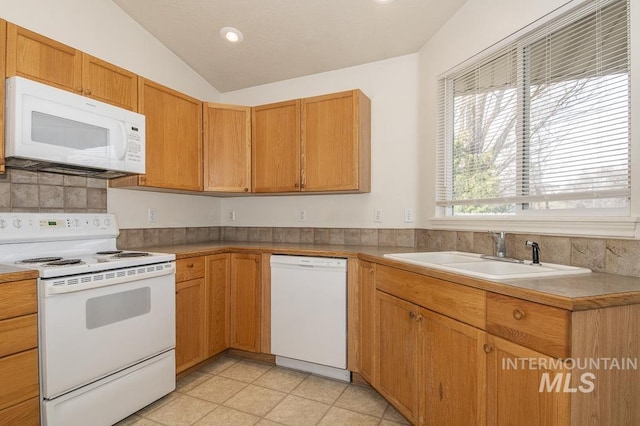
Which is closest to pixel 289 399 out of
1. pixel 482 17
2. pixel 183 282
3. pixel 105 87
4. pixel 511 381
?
pixel 183 282

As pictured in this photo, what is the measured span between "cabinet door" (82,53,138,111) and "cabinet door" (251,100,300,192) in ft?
3.36

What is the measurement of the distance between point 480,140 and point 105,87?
8.16 feet

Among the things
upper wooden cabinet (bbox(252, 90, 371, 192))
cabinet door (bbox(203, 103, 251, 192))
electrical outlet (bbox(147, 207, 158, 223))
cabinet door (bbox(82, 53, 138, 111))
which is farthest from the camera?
cabinet door (bbox(203, 103, 251, 192))

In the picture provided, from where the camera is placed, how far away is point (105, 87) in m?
2.22

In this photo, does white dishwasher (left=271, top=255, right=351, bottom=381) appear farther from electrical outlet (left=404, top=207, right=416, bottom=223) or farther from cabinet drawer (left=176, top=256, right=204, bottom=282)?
electrical outlet (left=404, top=207, right=416, bottom=223)

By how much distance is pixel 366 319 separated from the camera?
2.28 metres

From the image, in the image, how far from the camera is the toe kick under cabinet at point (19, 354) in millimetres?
1459

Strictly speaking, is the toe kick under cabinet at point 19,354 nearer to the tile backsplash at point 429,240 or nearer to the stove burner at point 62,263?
the stove burner at point 62,263

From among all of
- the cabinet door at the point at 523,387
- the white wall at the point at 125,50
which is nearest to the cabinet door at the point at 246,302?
the white wall at the point at 125,50

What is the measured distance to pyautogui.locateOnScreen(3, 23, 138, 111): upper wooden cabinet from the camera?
5.87ft

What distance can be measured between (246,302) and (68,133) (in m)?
1.66

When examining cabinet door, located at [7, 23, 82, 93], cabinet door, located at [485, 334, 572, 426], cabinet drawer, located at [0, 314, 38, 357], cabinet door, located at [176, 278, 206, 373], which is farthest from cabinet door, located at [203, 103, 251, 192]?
cabinet door, located at [485, 334, 572, 426]

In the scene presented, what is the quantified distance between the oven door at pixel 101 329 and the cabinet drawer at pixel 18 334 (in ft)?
0.10

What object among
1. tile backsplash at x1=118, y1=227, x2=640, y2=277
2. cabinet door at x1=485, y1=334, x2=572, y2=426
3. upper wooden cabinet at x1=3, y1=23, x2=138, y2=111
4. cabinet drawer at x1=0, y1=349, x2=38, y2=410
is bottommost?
cabinet drawer at x1=0, y1=349, x2=38, y2=410
